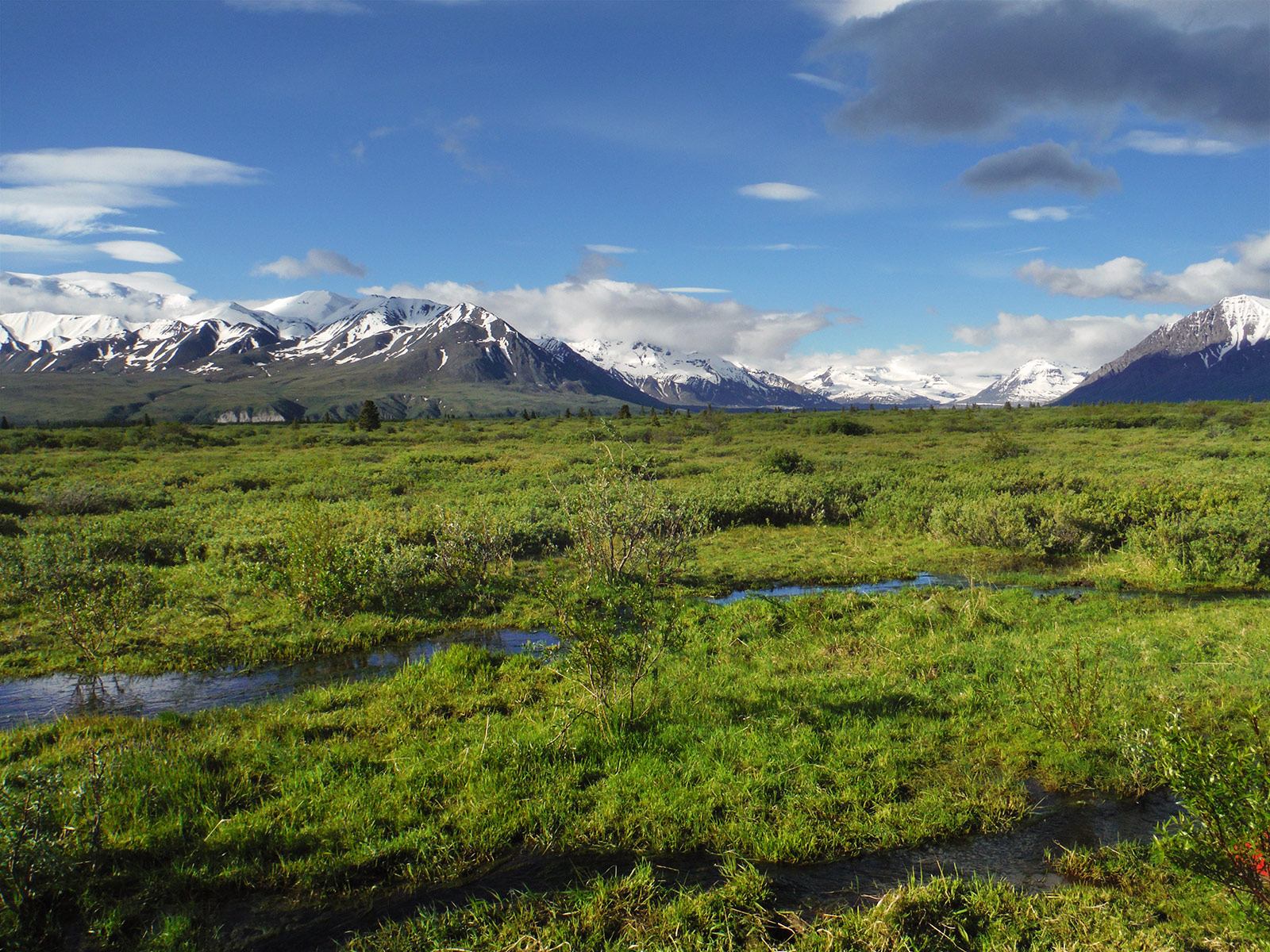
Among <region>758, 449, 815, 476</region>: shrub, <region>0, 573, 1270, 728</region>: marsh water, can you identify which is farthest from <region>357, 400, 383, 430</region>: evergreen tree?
<region>0, 573, 1270, 728</region>: marsh water

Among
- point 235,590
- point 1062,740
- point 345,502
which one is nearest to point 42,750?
point 235,590

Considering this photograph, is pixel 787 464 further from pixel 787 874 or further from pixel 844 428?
pixel 844 428

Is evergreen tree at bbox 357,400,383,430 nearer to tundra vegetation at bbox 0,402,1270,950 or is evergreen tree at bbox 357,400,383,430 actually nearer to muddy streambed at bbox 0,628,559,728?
tundra vegetation at bbox 0,402,1270,950

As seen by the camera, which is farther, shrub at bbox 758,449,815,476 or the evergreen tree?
the evergreen tree

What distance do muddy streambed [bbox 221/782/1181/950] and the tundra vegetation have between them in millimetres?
47

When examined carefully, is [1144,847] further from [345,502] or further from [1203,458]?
[1203,458]

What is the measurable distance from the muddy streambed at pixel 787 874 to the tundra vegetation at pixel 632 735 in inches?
1.8

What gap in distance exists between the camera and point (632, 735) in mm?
7867

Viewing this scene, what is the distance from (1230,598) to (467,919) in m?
16.6

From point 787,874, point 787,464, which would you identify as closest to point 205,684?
point 787,874

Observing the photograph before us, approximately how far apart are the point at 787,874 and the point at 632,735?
2473 millimetres

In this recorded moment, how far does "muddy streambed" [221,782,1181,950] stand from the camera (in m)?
5.23

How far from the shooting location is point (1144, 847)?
6.12 meters

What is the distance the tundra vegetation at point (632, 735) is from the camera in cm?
512
